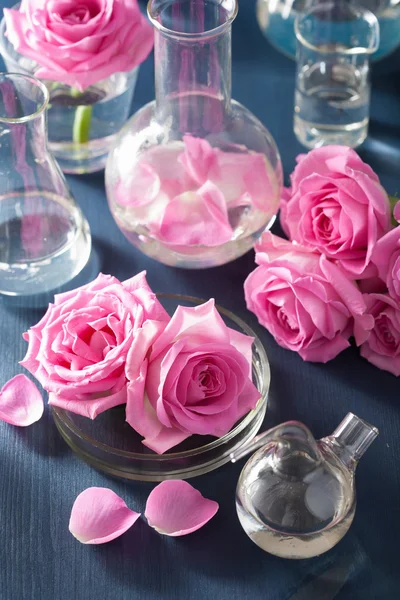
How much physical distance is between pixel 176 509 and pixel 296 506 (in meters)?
0.09

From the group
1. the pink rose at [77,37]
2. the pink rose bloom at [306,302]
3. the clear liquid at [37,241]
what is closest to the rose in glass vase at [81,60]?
the pink rose at [77,37]

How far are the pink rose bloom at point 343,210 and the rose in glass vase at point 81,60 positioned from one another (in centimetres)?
20


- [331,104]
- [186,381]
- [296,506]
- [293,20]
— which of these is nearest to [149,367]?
[186,381]

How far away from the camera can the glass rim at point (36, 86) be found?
Result: 0.67m

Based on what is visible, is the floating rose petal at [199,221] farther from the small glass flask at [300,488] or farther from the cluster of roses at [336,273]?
the small glass flask at [300,488]

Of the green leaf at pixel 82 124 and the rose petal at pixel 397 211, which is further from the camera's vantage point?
the green leaf at pixel 82 124

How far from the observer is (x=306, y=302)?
2.23 feet

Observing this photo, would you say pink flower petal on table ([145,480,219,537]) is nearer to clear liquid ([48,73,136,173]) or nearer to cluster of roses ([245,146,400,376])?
cluster of roses ([245,146,400,376])

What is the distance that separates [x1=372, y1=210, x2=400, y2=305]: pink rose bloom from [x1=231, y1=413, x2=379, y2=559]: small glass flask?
0.11m

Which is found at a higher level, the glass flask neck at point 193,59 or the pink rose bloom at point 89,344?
the glass flask neck at point 193,59

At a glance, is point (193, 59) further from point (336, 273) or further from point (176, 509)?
point (176, 509)

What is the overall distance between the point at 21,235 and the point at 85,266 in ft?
0.20

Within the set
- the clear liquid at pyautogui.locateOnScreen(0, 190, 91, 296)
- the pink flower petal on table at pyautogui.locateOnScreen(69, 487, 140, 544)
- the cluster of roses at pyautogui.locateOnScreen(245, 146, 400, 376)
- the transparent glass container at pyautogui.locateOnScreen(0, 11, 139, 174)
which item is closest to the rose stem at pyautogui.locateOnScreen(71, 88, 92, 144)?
the transparent glass container at pyautogui.locateOnScreen(0, 11, 139, 174)

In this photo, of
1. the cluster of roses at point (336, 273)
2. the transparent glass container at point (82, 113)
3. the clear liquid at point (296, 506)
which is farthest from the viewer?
the transparent glass container at point (82, 113)
